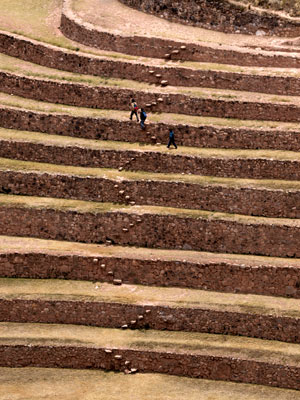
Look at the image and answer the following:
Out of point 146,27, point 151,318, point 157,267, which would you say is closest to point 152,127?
point 157,267

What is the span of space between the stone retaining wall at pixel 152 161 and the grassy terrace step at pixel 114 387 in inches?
442

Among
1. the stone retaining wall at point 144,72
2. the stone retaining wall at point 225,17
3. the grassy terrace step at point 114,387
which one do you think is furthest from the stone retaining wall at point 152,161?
the stone retaining wall at point 225,17

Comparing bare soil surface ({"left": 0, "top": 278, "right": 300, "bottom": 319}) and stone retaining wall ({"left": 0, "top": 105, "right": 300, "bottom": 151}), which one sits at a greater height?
stone retaining wall ({"left": 0, "top": 105, "right": 300, "bottom": 151})

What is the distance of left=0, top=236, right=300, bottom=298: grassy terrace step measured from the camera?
61156mm

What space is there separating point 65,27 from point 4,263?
18554mm

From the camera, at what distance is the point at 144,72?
70.6 metres

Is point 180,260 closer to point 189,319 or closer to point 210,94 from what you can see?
point 189,319

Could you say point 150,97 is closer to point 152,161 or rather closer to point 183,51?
point 183,51

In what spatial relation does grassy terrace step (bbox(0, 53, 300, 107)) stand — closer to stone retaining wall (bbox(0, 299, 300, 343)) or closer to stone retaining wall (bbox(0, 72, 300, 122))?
stone retaining wall (bbox(0, 72, 300, 122))

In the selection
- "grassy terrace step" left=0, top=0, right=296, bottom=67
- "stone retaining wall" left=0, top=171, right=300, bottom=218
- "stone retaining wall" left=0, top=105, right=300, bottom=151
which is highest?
"grassy terrace step" left=0, top=0, right=296, bottom=67

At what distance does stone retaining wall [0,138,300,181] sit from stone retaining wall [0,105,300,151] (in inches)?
55.1

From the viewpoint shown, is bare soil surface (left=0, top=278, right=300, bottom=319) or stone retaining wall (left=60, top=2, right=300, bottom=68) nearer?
bare soil surface (left=0, top=278, right=300, bottom=319)

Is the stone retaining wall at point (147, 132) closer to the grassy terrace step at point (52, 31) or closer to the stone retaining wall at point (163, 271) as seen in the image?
the grassy terrace step at point (52, 31)

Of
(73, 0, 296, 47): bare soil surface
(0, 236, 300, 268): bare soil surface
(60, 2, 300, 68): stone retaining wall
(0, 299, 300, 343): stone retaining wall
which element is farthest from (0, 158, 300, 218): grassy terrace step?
(73, 0, 296, 47): bare soil surface
